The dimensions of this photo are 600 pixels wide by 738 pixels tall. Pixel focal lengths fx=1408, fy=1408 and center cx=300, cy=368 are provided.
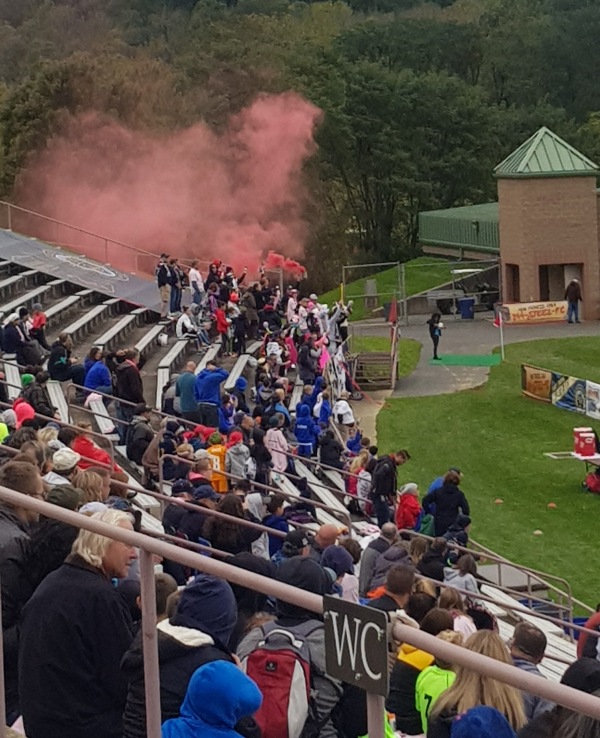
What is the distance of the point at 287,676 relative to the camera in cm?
523

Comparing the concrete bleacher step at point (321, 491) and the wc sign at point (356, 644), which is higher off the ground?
the wc sign at point (356, 644)

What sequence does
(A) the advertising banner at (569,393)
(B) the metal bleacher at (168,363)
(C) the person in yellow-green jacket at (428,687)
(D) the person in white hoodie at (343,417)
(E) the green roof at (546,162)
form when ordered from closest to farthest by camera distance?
(C) the person in yellow-green jacket at (428,687) < (B) the metal bleacher at (168,363) < (D) the person in white hoodie at (343,417) < (A) the advertising banner at (569,393) < (E) the green roof at (546,162)

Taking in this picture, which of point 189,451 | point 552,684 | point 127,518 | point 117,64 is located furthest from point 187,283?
point 552,684

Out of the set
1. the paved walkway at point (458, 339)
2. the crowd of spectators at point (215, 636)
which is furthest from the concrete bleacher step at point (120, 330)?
the crowd of spectators at point (215, 636)

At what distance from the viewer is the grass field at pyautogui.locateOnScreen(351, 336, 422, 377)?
39906 mm

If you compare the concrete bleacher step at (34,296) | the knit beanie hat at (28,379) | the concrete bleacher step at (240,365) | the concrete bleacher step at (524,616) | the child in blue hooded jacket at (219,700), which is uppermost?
the concrete bleacher step at (34,296)

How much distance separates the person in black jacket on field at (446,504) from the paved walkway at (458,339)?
1839 centimetres

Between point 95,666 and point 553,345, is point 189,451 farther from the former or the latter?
point 553,345

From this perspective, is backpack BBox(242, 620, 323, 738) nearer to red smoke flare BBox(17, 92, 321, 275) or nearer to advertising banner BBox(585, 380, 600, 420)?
advertising banner BBox(585, 380, 600, 420)

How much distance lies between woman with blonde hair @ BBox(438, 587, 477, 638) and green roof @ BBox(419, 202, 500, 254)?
1752 inches

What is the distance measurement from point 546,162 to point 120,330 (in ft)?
73.0

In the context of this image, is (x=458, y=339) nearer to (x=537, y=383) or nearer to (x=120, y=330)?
(x=537, y=383)

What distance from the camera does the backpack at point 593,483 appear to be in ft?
86.6

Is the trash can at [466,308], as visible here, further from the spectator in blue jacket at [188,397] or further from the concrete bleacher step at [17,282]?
the spectator in blue jacket at [188,397]
